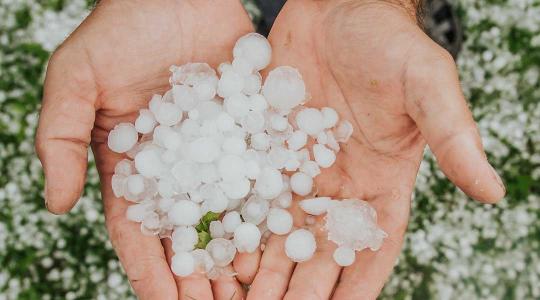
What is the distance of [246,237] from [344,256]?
31cm

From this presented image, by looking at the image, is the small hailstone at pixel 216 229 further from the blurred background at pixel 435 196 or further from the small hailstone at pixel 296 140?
the blurred background at pixel 435 196

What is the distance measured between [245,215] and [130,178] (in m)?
0.38

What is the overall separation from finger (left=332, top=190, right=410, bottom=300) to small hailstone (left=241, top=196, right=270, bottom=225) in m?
0.31

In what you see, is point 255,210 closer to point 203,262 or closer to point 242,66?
point 203,262

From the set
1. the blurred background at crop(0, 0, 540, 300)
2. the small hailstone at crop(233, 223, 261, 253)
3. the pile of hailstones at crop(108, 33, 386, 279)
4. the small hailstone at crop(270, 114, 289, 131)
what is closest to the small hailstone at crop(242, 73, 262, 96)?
the pile of hailstones at crop(108, 33, 386, 279)

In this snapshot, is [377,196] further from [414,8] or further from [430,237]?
[430,237]

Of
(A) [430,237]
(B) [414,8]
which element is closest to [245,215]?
(B) [414,8]

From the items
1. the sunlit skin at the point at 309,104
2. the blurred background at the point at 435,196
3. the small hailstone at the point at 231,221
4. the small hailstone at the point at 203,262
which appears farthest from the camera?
the blurred background at the point at 435,196

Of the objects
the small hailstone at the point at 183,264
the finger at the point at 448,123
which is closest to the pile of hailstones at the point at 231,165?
the small hailstone at the point at 183,264

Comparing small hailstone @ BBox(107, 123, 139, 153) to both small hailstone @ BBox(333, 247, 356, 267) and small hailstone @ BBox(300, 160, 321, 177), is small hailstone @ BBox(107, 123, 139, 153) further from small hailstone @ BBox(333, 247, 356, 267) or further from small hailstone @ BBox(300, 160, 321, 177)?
small hailstone @ BBox(333, 247, 356, 267)

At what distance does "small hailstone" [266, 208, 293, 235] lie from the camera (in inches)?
79.7

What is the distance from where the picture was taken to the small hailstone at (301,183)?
209cm

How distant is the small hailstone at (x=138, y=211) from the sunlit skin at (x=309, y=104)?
0.04m

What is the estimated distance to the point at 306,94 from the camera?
7.22 ft
